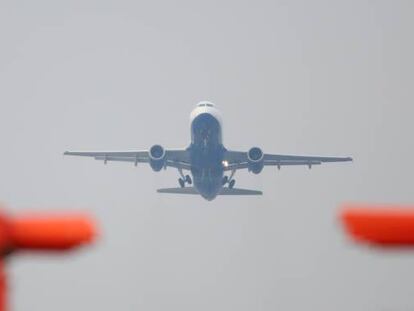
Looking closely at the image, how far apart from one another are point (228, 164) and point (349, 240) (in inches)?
1930

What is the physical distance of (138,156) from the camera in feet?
174

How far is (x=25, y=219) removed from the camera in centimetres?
254

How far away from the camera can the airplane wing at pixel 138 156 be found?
50781mm

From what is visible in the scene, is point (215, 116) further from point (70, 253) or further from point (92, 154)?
point (70, 253)

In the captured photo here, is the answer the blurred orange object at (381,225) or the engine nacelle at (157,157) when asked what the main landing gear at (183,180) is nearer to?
the engine nacelle at (157,157)

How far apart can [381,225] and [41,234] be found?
1.05 m

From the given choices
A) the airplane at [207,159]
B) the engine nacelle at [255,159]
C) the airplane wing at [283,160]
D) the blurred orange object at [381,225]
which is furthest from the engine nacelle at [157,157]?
the blurred orange object at [381,225]

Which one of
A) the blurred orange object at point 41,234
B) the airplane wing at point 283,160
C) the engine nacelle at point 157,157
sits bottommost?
the blurred orange object at point 41,234

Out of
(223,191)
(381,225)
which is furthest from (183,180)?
(381,225)

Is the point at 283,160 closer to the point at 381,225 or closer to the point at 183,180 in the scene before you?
the point at 183,180

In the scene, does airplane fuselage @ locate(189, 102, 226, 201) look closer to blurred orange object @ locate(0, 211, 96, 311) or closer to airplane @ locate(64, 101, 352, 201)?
airplane @ locate(64, 101, 352, 201)

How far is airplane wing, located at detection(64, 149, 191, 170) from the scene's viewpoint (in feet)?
167

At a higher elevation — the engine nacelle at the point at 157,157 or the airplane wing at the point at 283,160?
the airplane wing at the point at 283,160

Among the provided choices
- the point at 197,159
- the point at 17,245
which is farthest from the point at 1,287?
the point at 197,159
